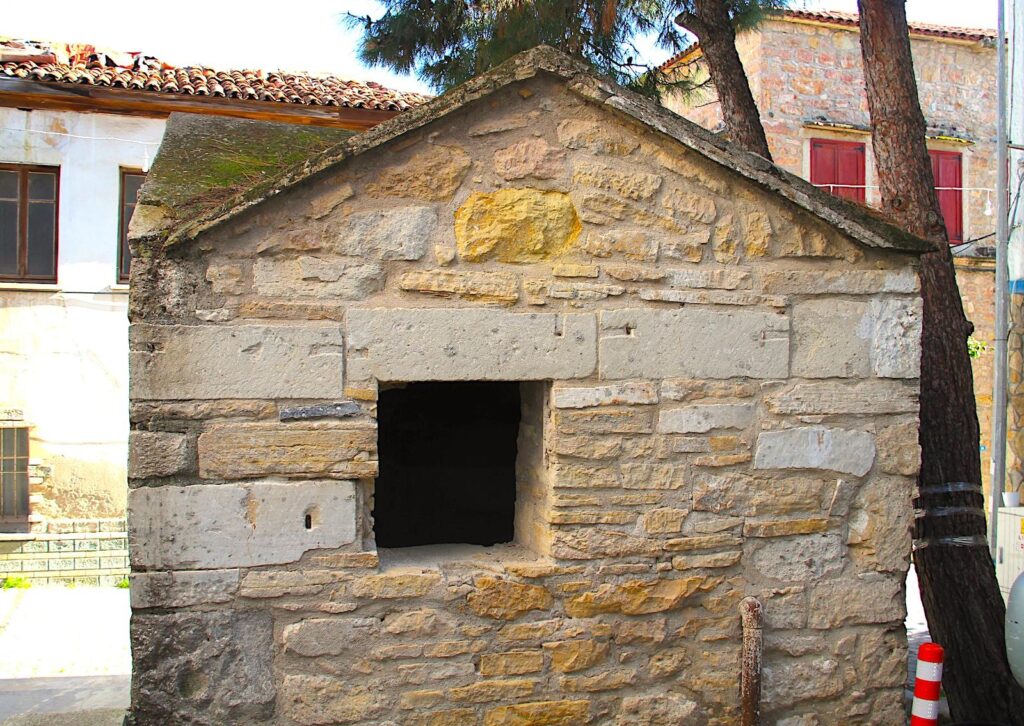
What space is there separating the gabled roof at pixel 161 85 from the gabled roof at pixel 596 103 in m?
6.45

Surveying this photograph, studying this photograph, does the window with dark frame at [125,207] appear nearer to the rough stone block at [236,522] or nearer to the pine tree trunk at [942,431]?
the rough stone block at [236,522]

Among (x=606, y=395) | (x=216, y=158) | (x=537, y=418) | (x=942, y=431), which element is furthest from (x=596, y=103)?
(x=942, y=431)

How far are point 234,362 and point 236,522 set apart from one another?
538mm

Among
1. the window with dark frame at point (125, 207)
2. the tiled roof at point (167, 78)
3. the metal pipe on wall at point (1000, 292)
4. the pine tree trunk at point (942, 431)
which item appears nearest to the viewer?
Answer: the pine tree trunk at point (942, 431)

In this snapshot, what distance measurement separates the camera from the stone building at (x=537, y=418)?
3.10 metres

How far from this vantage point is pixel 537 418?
3604mm

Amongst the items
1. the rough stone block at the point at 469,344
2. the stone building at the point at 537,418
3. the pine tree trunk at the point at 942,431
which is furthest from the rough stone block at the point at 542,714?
the pine tree trunk at the point at 942,431

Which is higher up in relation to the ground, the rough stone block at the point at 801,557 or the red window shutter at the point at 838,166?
the red window shutter at the point at 838,166

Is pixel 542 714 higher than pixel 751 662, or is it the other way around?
pixel 751 662

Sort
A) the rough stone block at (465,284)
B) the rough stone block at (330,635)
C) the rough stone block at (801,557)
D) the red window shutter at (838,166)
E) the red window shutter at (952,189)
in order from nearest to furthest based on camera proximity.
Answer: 1. the rough stone block at (330,635)
2. the rough stone block at (465,284)
3. the rough stone block at (801,557)
4. the red window shutter at (838,166)
5. the red window shutter at (952,189)

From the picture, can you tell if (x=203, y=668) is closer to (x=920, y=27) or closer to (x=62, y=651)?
(x=62, y=651)

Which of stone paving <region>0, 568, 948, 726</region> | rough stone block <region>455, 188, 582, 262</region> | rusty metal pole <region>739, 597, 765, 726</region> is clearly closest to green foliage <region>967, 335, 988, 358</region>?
stone paving <region>0, 568, 948, 726</region>

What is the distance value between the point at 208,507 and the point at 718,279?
78.7 inches

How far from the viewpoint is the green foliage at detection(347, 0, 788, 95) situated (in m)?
6.26
